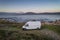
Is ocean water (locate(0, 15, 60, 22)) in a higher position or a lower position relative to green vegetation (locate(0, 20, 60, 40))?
A: higher

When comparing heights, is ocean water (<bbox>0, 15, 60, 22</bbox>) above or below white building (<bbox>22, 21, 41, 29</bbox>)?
above

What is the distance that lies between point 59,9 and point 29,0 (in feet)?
1.32

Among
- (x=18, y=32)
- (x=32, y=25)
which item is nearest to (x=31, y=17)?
(x=32, y=25)

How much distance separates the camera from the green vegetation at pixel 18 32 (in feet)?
4.86

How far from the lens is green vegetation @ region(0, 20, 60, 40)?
148cm

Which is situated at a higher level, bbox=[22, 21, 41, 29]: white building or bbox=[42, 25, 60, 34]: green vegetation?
bbox=[22, 21, 41, 29]: white building

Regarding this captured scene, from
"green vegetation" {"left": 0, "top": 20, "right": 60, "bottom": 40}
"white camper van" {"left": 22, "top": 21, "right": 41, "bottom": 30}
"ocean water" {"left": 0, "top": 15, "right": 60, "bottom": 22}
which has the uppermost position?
"ocean water" {"left": 0, "top": 15, "right": 60, "bottom": 22}

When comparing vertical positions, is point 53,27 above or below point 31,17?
below

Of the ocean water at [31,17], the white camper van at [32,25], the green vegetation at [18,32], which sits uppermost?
the ocean water at [31,17]

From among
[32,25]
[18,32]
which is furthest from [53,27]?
[18,32]

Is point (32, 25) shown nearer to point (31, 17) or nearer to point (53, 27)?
point (31, 17)

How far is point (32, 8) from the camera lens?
158 cm

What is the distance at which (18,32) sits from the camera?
4.96ft

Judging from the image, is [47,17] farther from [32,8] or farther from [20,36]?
[20,36]
